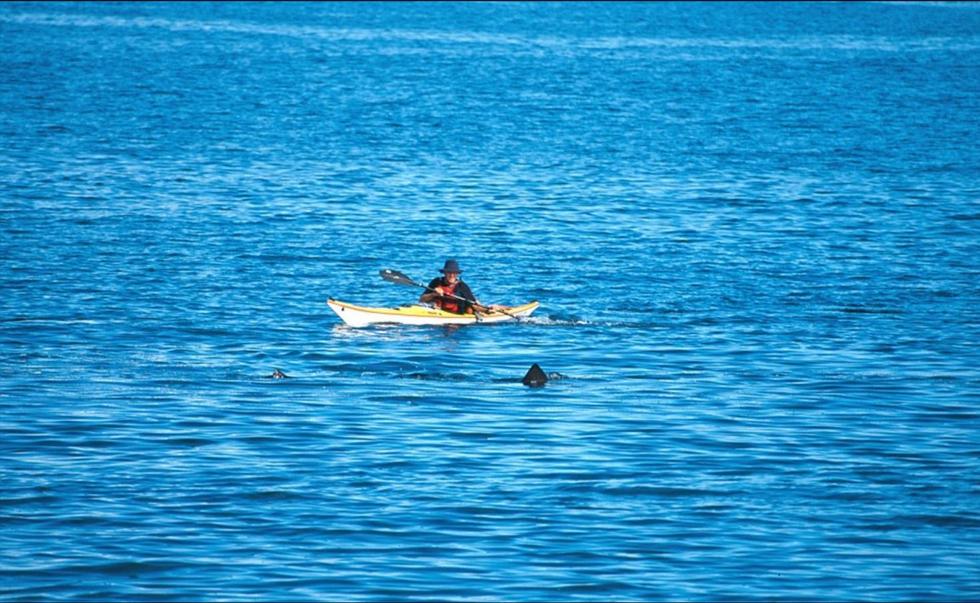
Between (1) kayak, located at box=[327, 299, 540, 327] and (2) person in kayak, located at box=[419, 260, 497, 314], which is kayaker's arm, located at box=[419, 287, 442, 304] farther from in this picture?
(1) kayak, located at box=[327, 299, 540, 327]

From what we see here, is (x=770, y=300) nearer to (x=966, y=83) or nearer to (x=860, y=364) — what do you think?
(x=860, y=364)

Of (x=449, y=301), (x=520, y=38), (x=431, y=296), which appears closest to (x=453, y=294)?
(x=449, y=301)

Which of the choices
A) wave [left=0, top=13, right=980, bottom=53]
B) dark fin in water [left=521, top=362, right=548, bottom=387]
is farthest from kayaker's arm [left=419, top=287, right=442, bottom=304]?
wave [left=0, top=13, right=980, bottom=53]

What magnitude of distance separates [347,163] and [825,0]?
12287 cm

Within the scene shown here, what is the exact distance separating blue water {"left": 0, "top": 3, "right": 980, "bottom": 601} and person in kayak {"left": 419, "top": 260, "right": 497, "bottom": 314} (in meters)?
0.42

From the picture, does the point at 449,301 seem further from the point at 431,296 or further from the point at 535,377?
the point at 535,377

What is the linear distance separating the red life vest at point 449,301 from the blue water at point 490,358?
55cm

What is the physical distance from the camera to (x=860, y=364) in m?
25.7

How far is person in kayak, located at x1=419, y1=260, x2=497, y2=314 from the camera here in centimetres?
2869

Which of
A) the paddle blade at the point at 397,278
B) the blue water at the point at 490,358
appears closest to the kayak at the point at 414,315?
the blue water at the point at 490,358

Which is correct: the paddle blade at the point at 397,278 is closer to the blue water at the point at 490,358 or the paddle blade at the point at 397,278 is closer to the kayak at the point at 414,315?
the kayak at the point at 414,315

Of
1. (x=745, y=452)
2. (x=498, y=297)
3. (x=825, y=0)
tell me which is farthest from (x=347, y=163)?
(x=825, y=0)

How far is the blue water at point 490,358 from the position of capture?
55.8ft

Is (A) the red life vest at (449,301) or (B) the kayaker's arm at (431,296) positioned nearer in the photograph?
(A) the red life vest at (449,301)
